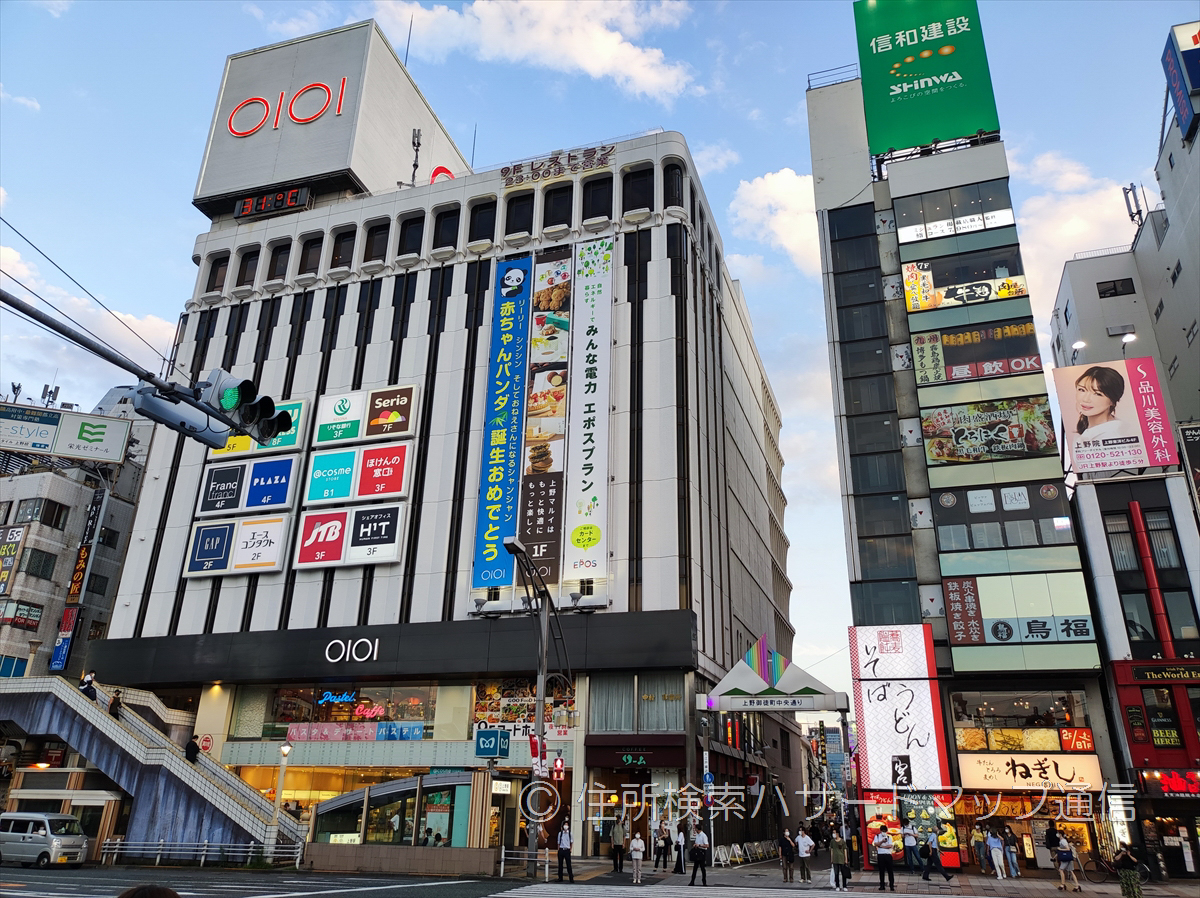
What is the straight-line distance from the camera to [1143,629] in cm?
3800

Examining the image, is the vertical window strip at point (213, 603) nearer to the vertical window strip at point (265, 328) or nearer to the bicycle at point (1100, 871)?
the vertical window strip at point (265, 328)

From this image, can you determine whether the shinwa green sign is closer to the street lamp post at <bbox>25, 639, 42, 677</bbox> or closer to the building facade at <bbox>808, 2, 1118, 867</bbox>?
the building facade at <bbox>808, 2, 1118, 867</bbox>

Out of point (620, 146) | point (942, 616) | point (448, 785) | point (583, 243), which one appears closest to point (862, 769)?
point (942, 616)

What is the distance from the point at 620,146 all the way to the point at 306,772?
41.3m

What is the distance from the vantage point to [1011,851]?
1346 inches

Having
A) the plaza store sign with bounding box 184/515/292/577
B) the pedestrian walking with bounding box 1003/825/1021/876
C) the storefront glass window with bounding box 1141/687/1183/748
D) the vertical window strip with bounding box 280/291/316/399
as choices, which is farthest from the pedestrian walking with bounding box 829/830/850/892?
the vertical window strip with bounding box 280/291/316/399

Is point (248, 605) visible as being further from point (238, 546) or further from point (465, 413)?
point (465, 413)

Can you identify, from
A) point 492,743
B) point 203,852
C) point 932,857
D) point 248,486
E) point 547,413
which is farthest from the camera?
point 248,486

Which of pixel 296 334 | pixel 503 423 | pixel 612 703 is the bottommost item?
pixel 612 703

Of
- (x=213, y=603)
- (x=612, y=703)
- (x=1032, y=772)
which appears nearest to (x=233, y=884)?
(x=612, y=703)

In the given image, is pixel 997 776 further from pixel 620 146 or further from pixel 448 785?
pixel 620 146

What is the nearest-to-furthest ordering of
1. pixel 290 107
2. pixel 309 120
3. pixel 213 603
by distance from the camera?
1. pixel 213 603
2. pixel 309 120
3. pixel 290 107

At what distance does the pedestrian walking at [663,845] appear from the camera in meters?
34.1

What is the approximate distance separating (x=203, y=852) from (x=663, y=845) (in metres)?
18.7
